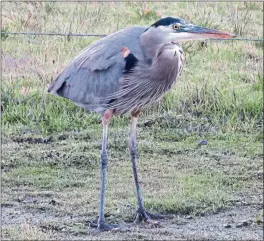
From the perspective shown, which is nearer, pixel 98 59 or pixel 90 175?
pixel 98 59

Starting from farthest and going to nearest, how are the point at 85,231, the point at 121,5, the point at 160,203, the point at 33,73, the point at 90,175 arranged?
the point at 121,5 → the point at 33,73 → the point at 90,175 → the point at 160,203 → the point at 85,231

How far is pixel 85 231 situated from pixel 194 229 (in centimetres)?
72

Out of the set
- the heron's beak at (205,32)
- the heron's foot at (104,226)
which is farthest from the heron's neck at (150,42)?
the heron's foot at (104,226)

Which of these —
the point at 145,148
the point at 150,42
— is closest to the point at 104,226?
the point at 150,42

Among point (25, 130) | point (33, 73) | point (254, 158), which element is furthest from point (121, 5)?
point (254, 158)

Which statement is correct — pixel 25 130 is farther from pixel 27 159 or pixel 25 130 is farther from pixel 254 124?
pixel 254 124

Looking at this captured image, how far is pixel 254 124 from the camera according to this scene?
7480 mm

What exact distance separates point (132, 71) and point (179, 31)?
1.56 ft

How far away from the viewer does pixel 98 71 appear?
224 inches

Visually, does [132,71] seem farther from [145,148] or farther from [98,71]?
[145,148]

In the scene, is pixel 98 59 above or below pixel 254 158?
above

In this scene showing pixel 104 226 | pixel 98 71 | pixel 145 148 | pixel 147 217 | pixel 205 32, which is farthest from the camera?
pixel 145 148

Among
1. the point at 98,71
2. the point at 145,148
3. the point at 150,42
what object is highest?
the point at 150,42

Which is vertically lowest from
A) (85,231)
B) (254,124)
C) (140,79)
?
(85,231)
